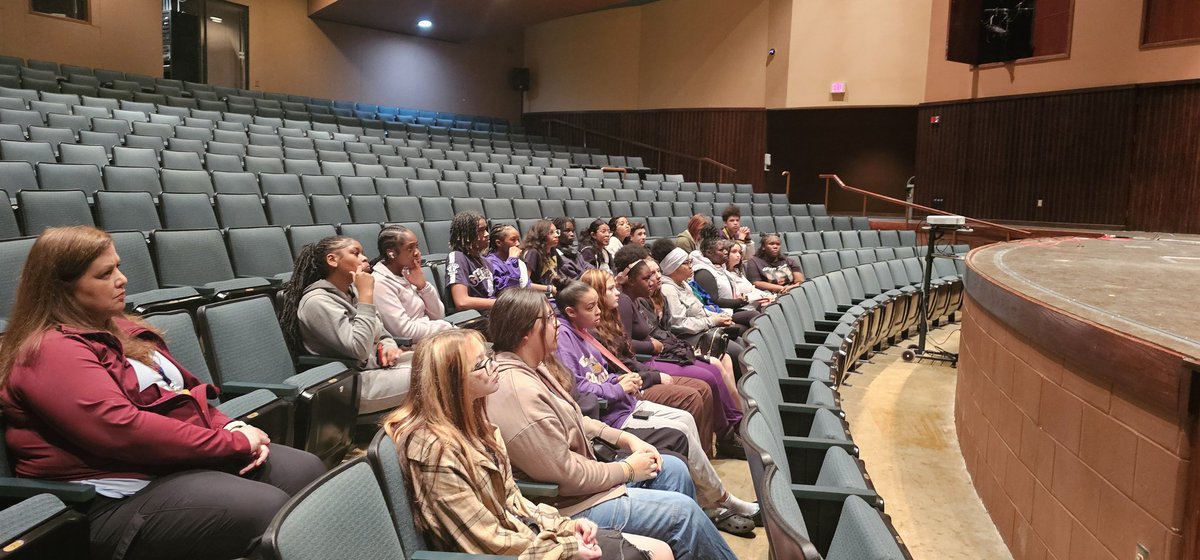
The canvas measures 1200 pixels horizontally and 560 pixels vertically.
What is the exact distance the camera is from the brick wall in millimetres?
1148

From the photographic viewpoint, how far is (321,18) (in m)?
9.25

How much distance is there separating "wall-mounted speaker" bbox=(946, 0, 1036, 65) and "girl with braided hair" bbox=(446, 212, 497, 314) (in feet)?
20.5

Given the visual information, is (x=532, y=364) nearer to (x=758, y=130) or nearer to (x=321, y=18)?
(x=758, y=130)

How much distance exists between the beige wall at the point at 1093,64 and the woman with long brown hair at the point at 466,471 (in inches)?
286

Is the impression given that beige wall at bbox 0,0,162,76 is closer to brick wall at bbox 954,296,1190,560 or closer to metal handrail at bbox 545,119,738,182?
metal handrail at bbox 545,119,738,182

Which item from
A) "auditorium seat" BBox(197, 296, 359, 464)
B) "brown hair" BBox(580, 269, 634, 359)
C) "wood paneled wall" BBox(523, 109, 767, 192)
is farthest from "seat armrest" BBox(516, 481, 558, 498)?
"wood paneled wall" BBox(523, 109, 767, 192)

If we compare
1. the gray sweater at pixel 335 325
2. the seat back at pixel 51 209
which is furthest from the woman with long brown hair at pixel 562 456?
the seat back at pixel 51 209

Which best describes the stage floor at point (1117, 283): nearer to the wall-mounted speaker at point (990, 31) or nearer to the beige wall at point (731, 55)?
the wall-mounted speaker at point (990, 31)

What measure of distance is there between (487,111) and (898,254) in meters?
7.01

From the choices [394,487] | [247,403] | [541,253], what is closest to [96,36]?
A: [541,253]

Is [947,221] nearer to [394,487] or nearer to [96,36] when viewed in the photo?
[394,487]

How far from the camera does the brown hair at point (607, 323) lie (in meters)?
2.12

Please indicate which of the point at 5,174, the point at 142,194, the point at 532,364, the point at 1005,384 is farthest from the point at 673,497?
the point at 5,174

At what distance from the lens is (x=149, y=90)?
6.54 meters
